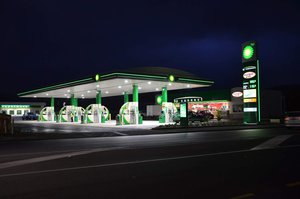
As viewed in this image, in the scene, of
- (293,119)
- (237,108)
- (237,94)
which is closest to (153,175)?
(293,119)

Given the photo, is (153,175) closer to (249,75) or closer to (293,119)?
(293,119)

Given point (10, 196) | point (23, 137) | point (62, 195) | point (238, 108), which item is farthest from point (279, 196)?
point (238, 108)

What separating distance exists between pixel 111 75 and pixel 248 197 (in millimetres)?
26092

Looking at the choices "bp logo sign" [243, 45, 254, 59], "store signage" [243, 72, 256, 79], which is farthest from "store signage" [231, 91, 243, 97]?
"bp logo sign" [243, 45, 254, 59]

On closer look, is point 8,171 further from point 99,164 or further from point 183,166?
point 183,166

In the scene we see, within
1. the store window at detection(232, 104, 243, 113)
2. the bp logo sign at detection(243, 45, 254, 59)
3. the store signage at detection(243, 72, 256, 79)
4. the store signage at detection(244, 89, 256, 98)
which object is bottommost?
the store window at detection(232, 104, 243, 113)

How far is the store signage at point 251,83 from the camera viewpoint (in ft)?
111

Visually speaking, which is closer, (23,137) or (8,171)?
(8,171)

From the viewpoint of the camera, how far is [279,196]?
228 inches

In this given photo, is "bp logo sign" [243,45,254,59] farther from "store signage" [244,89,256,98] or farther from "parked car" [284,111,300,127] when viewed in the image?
"parked car" [284,111,300,127]

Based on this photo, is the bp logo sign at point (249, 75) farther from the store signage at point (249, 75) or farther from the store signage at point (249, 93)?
the store signage at point (249, 93)

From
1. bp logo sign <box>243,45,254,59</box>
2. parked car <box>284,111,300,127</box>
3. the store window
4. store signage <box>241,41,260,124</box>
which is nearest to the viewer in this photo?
parked car <box>284,111,300,127</box>

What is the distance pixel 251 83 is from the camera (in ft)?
112

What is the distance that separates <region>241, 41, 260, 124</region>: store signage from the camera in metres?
33.8
